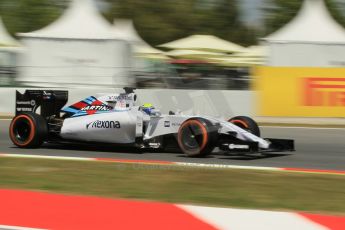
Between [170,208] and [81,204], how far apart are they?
85 cm

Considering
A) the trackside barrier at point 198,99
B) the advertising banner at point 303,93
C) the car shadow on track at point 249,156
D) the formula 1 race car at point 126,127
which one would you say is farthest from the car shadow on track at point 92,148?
→ the advertising banner at point 303,93

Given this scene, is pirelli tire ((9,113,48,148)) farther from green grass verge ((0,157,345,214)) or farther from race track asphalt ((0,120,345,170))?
green grass verge ((0,157,345,214))

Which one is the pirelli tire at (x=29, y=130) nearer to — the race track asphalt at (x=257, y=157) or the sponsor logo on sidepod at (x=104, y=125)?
the race track asphalt at (x=257, y=157)

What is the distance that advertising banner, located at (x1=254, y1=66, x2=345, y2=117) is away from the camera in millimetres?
15766

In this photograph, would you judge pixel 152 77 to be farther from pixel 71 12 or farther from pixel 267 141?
pixel 267 141

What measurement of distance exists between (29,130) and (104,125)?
1.41 metres

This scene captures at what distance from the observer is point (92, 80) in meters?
18.6

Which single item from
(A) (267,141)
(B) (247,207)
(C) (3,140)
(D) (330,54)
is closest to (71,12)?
(D) (330,54)

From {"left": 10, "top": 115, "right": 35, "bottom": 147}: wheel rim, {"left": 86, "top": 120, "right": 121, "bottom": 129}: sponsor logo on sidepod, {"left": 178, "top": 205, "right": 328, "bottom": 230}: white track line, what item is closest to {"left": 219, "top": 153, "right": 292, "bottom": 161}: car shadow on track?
{"left": 86, "top": 120, "right": 121, "bottom": 129}: sponsor logo on sidepod

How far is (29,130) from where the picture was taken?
1020cm

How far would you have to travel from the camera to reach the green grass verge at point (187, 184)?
6.27 m

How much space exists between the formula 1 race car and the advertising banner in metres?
6.41

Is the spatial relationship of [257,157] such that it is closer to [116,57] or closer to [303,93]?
[303,93]

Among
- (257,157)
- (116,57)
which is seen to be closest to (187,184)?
(257,157)
